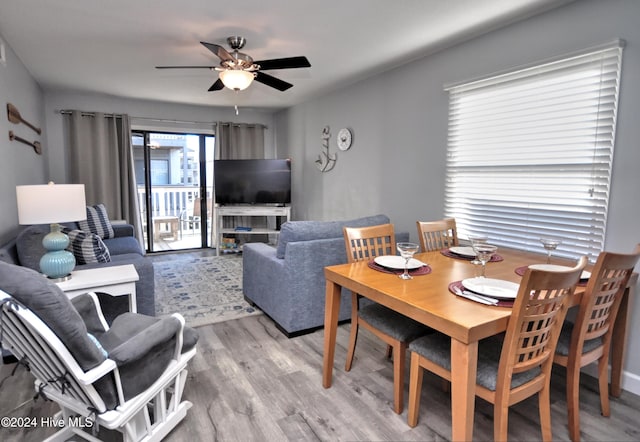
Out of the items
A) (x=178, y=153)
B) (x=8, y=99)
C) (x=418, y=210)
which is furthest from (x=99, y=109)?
(x=418, y=210)

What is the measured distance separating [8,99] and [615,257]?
4.40 meters

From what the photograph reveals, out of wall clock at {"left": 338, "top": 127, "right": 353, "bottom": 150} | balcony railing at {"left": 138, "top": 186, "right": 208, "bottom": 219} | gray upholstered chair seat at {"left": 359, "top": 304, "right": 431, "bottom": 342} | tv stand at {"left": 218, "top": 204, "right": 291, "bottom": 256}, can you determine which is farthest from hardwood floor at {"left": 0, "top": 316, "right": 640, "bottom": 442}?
balcony railing at {"left": 138, "top": 186, "right": 208, "bottom": 219}

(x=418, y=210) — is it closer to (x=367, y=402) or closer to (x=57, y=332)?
(x=367, y=402)

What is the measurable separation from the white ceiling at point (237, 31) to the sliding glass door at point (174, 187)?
1799 millimetres

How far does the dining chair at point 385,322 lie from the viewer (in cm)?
192

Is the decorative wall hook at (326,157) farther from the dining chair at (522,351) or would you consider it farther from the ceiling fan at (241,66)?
→ the dining chair at (522,351)

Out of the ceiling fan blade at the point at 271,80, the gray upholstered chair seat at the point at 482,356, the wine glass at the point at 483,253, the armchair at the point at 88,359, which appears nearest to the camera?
the armchair at the point at 88,359

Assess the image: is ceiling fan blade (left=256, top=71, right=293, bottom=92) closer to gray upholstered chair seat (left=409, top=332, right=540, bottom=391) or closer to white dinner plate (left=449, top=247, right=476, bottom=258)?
white dinner plate (left=449, top=247, right=476, bottom=258)

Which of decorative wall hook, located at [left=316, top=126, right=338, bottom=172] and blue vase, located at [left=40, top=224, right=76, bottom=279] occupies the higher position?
decorative wall hook, located at [left=316, top=126, right=338, bottom=172]

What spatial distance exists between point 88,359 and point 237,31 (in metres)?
2.61

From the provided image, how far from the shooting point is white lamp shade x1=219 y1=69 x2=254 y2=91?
2955mm

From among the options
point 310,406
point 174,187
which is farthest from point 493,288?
point 174,187

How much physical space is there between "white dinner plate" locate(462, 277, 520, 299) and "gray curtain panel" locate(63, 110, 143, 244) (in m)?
5.28

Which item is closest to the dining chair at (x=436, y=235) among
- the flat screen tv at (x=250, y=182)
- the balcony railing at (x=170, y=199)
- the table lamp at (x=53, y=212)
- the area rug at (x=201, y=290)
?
the area rug at (x=201, y=290)
